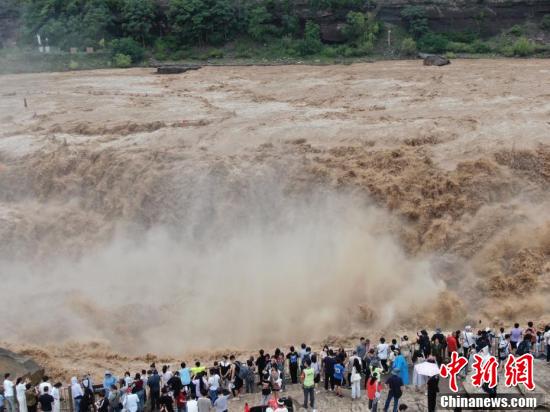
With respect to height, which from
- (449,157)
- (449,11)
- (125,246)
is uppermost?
(449,11)

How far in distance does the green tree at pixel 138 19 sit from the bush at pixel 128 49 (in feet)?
7.59

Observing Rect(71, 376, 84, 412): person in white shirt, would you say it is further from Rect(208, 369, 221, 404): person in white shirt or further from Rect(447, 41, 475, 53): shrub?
Rect(447, 41, 475, 53): shrub

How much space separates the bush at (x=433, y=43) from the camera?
4066cm

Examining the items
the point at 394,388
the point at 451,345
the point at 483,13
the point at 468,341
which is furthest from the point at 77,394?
the point at 483,13

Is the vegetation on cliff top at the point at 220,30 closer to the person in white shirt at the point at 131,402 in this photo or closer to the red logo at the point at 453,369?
the red logo at the point at 453,369

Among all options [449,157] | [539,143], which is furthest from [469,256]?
[539,143]

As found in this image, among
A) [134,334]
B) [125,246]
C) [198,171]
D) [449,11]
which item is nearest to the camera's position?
[134,334]

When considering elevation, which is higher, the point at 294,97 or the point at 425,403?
the point at 294,97

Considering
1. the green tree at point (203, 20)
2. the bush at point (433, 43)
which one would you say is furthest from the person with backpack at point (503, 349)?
the green tree at point (203, 20)

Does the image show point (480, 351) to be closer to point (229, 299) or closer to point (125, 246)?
point (229, 299)

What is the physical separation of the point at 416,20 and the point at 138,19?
18481mm

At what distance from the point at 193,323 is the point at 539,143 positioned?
1112 cm

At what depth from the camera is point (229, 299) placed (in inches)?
646

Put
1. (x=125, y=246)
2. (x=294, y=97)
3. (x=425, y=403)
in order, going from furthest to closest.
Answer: (x=294, y=97)
(x=125, y=246)
(x=425, y=403)
